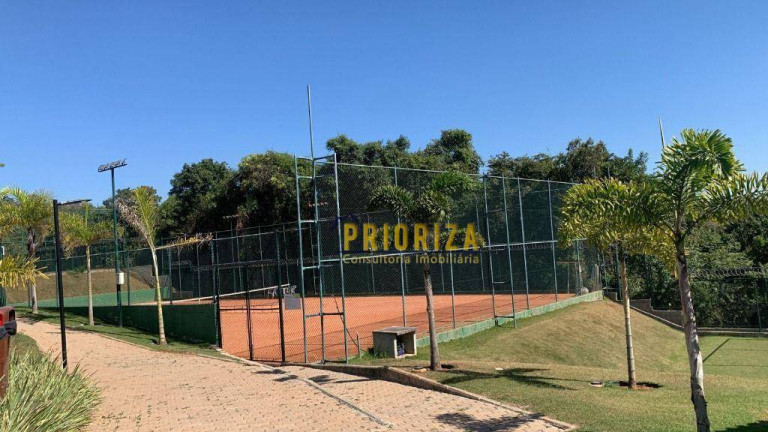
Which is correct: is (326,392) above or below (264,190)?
below

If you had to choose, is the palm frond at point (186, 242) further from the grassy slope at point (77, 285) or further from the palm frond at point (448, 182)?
the palm frond at point (448, 182)

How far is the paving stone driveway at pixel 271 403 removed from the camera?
753 centimetres

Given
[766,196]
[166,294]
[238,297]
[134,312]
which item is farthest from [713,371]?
[166,294]

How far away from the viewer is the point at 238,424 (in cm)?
764

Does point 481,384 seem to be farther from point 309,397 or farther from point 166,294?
point 166,294

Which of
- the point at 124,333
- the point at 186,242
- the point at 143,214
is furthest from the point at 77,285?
the point at 143,214

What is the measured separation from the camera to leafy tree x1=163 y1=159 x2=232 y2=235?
38.4 metres

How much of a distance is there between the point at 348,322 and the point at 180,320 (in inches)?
205

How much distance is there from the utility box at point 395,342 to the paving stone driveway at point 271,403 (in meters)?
Result: 1.52

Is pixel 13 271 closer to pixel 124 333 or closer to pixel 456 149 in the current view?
pixel 124 333

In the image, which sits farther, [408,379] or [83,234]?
A: [83,234]

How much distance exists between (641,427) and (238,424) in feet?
16.9

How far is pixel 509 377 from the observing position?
10.4m

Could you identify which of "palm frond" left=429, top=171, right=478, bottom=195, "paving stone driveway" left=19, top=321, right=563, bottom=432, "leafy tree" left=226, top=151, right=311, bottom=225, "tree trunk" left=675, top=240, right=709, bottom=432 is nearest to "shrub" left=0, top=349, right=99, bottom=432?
"paving stone driveway" left=19, top=321, right=563, bottom=432
